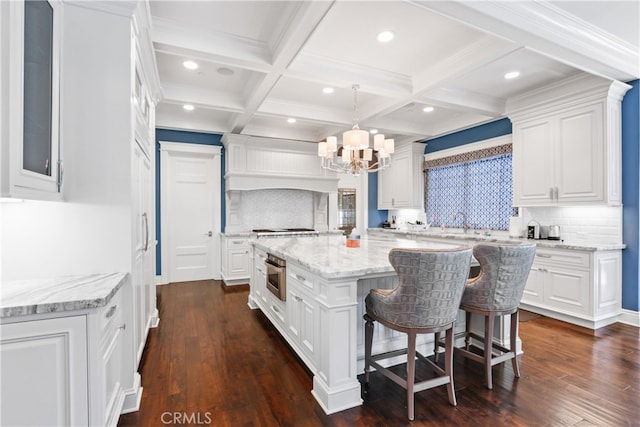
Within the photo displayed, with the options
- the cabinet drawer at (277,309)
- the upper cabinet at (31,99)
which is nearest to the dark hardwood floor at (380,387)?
the cabinet drawer at (277,309)

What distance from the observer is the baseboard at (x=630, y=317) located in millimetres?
3535

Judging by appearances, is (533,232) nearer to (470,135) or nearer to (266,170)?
(470,135)

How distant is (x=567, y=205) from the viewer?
12.9 feet

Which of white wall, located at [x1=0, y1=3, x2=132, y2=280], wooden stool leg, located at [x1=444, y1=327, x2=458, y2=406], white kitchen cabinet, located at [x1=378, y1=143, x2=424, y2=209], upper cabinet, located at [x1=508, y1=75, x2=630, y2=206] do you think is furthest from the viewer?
white kitchen cabinet, located at [x1=378, y1=143, x2=424, y2=209]

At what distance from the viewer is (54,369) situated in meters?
1.39

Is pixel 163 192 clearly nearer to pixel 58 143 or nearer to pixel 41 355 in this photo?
pixel 58 143

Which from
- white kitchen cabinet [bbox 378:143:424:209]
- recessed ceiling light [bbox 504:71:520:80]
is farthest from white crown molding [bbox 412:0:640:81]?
white kitchen cabinet [bbox 378:143:424:209]

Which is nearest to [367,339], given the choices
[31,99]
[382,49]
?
[31,99]

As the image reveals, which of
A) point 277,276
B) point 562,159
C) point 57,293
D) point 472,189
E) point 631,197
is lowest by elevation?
point 277,276

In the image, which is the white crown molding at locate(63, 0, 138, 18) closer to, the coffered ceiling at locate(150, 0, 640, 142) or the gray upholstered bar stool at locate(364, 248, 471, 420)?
the coffered ceiling at locate(150, 0, 640, 142)

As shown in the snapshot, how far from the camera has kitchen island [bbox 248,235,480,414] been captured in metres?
2.02

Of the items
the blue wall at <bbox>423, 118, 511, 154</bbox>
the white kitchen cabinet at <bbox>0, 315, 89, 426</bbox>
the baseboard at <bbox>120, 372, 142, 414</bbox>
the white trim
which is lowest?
the baseboard at <bbox>120, 372, 142, 414</bbox>

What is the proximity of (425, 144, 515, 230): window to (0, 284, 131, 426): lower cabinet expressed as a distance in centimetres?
529

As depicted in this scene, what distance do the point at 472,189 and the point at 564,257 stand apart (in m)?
2.11
